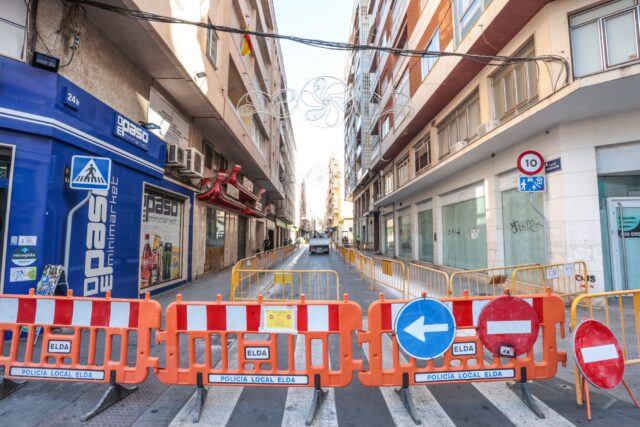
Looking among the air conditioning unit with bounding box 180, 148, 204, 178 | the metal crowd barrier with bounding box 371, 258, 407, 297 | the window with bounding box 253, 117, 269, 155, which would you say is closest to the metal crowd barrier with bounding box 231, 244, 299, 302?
the air conditioning unit with bounding box 180, 148, 204, 178

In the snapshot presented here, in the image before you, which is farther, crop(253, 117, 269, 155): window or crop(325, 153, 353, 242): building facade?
crop(325, 153, 353, 242): building facade

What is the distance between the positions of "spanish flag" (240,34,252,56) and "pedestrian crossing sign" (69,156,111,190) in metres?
12.1

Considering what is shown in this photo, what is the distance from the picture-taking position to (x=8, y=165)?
17.1 feet

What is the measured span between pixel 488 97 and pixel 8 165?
42.2ft

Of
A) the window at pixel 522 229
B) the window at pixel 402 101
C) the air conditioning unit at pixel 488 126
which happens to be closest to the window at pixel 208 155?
the window at pixel 402 101

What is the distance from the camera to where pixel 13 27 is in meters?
5.25

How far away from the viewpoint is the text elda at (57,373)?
3285mm

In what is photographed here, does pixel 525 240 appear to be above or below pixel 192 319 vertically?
above

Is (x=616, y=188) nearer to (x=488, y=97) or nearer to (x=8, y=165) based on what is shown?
(x=488, y=97)

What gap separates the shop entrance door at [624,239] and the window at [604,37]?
329 centimetres

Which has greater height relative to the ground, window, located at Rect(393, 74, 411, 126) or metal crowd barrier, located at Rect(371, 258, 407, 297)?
window, located at Rect(393, 74, 411, 126)

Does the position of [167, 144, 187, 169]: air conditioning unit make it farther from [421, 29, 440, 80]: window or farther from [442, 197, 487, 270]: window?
[442, 197, 487, 270]: window

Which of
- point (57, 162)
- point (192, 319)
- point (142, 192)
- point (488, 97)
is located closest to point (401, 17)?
point (488, 97)

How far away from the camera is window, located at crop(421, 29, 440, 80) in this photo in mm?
13069
